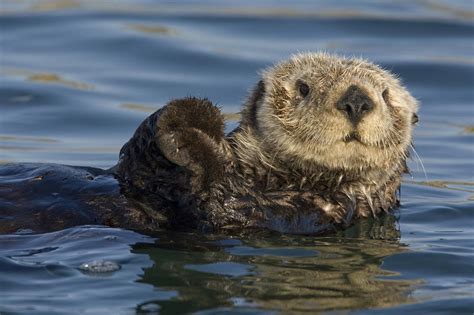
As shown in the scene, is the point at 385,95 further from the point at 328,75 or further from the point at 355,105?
the point at 355,105

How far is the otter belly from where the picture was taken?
5.54 metres

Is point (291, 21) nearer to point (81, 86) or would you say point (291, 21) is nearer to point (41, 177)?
point (81, 86)

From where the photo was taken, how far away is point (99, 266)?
4.93 m

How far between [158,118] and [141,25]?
7.11m

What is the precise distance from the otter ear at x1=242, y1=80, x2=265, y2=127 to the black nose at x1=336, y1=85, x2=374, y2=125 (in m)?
0.72

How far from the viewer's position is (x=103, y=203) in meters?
5.66

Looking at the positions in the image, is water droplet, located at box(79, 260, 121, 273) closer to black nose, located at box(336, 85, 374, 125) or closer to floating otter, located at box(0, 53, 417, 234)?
floating otter, located at box(0, 53, 417, 234)

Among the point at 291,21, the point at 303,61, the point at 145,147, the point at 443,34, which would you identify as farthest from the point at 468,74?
the point at 145,147

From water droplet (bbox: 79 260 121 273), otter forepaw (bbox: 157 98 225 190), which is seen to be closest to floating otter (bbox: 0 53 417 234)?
otter forepaw (bbox: 157 98 225 190)

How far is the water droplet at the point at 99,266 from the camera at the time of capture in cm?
491

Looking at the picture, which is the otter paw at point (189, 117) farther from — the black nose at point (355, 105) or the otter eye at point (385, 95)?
the otter eye at point (385, 95)

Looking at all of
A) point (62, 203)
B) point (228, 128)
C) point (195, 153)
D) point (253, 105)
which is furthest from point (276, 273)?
point (228, 128)

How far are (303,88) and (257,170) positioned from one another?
52cm

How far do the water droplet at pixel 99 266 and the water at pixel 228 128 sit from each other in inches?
0.8
